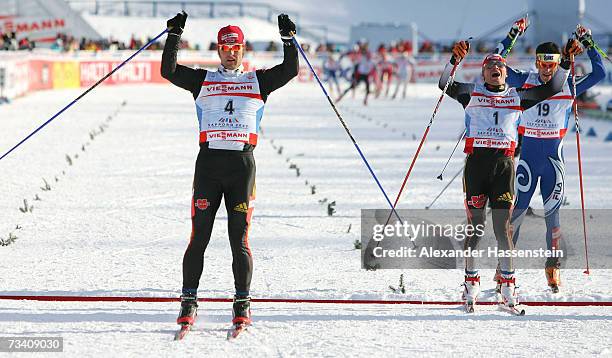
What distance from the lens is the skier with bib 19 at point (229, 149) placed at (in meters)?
6.52

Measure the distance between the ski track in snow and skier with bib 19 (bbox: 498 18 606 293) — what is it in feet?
1.90

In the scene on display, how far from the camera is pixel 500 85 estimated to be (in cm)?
739

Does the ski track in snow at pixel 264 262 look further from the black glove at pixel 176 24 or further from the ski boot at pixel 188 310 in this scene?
the black glove at pixel 176 24

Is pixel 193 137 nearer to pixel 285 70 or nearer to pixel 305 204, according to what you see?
pixel 305 204

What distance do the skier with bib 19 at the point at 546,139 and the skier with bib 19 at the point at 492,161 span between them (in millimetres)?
698

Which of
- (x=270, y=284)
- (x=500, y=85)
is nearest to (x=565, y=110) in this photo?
(x=500, y=85)

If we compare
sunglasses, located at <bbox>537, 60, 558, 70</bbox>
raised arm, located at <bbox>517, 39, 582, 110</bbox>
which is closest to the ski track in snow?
raised arm, located at <bbox>517, 39, 582, 110</bbox>

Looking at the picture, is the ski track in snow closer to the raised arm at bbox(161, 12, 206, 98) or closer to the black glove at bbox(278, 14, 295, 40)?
the raised arm at bbox(161, 12, 206, 98)

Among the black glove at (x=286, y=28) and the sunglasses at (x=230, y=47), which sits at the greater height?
the black glove at (x=286, y=28)

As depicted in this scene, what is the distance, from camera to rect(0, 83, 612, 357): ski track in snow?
250 inches

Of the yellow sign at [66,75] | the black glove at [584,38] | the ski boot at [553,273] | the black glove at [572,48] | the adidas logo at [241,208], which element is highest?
the yellow sign at [66,75]

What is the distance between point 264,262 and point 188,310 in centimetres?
237

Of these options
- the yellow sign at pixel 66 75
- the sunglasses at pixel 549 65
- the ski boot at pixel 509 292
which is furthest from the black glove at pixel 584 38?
the yellow sign at pixel 66 75

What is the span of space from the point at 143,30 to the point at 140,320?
61.4 m
